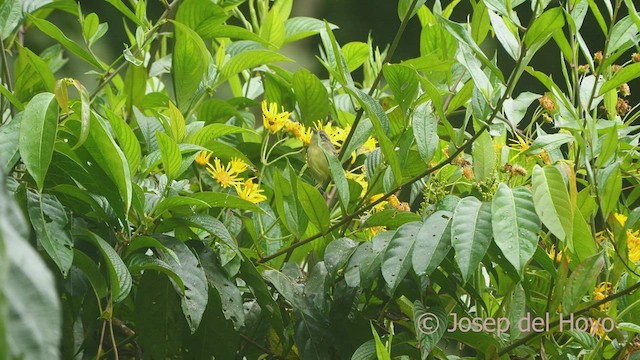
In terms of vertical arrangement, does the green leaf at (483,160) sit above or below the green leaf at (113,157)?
below

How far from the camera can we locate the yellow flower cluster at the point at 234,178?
73cm

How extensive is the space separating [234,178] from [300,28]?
0.33m

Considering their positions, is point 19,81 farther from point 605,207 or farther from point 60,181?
point 605,207

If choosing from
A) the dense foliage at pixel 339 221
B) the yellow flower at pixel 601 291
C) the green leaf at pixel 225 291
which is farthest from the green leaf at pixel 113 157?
the yellow flower at pixel 601 291

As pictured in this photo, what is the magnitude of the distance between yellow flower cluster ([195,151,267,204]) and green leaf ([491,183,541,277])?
Result: 22cm

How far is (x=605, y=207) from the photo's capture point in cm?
70

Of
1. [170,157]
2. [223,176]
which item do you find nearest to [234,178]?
[223,176]

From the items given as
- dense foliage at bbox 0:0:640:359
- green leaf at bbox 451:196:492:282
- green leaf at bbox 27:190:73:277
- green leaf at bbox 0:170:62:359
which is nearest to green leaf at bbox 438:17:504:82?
dense foliage at bbox 0:0:640:359

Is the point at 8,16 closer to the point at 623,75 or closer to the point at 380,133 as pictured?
the point at 380,133

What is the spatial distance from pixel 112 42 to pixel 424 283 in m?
2.15

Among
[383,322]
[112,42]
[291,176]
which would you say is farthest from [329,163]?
[112,42]

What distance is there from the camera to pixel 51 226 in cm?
55

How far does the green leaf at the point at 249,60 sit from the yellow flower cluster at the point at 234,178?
11 centimetres

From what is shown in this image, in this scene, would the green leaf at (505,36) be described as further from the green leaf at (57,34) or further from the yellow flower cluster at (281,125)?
the green leaf at (57,34)
